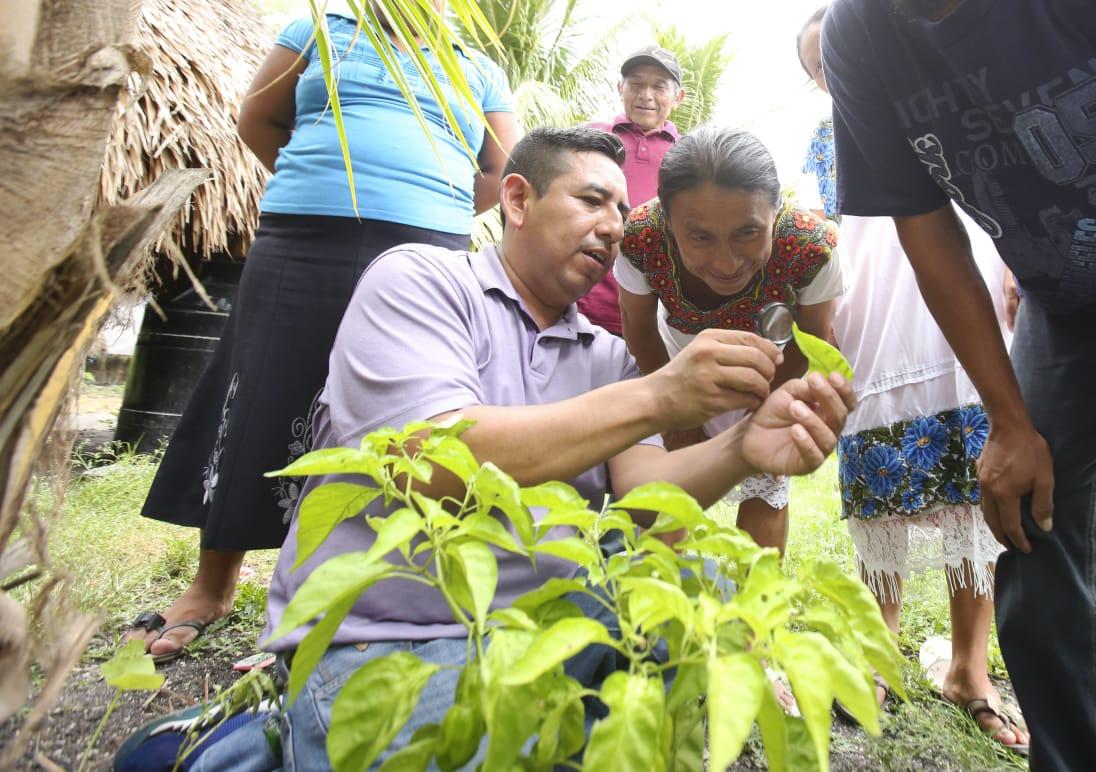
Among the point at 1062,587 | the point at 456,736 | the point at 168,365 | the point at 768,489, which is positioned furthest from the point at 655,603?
the point at 168,365

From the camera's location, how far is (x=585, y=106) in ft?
44.5

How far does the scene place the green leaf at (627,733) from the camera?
56cm

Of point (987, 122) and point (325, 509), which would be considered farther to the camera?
point (987, 122)

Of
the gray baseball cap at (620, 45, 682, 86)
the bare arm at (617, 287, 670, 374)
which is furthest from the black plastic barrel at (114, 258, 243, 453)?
the bare arm at (617, 287, 670, 374)

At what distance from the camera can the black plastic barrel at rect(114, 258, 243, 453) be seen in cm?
475

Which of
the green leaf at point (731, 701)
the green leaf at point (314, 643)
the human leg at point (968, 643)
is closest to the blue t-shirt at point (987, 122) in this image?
the human leg at point (968, 643)

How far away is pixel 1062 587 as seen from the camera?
1.53m

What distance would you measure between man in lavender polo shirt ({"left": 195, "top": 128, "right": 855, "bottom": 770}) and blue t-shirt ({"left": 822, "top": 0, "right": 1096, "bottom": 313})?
456mm

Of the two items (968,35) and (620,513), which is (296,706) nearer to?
(620,513)

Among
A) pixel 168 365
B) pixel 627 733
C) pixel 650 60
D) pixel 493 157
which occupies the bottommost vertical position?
pixel 627 733

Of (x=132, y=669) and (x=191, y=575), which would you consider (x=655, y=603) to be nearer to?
(x=132, y=669)

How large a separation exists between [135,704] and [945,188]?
2.10 m

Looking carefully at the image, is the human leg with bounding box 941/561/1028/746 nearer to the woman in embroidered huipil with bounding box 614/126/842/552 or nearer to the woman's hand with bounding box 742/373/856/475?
the woman in embroidered huipil with bounding box 614/126/842/552

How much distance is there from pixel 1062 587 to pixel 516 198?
52.2 inches
